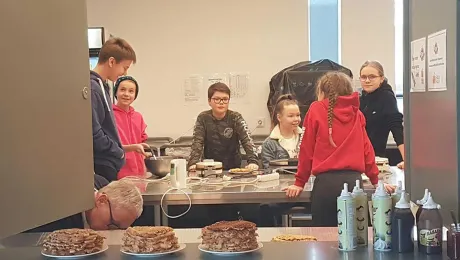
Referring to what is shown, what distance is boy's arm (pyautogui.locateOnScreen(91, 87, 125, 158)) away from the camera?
280cm

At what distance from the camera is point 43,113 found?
137 cm

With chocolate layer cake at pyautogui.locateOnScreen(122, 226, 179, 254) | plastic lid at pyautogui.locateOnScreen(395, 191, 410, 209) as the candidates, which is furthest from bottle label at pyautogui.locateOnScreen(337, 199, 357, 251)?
chocolate layer cake at pyautogui.locateOnScreen(122, 226, 179, 254)

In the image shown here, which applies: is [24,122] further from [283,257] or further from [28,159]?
[283,257]

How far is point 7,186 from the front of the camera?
1.26 meters

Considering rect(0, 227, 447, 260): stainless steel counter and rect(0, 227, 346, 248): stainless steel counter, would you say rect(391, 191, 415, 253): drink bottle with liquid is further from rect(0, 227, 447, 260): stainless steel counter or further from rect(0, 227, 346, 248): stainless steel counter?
rect(0, 227, 346, 248): stainless steel counter

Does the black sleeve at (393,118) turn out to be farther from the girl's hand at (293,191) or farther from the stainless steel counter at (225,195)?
the girl's hand at (293,191)

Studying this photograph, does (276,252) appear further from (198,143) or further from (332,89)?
(198,143)

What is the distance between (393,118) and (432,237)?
257cm

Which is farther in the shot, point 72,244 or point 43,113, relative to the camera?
point 72,244

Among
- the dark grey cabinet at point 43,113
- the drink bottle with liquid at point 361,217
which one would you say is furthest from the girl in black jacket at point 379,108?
the dark grey cabinet at point 43,113

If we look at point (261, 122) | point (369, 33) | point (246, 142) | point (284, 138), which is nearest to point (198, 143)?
point (246, 142)

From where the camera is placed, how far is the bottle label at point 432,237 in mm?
1451

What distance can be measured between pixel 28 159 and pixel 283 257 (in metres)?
0.65

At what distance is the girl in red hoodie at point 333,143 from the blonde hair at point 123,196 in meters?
0.92
